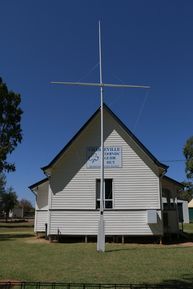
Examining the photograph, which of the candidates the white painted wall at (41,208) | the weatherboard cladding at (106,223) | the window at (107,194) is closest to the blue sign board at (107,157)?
the window at (107,194)

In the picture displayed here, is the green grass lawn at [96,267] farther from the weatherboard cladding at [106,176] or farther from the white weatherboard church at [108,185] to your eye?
the weatherboard cladding at [106,176]

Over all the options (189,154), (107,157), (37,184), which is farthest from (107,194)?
(189,154)

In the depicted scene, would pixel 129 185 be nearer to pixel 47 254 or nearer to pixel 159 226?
pixel 159 226

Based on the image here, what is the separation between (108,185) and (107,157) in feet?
5.21

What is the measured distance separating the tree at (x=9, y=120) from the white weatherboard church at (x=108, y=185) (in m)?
11.8

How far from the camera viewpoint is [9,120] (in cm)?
3278

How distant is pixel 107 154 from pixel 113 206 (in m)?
2.95

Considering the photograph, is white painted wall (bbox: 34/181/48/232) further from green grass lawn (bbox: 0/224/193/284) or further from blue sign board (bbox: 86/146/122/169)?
green grass lawn (bbox: 0/224/193/284)

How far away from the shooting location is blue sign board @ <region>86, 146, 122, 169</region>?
20203 mm

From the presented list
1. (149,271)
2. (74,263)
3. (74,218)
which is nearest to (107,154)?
(74,218)

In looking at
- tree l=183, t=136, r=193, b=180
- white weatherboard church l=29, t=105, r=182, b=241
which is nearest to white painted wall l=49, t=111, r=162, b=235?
white weatherboard church l=29, t=105, r=182, b=241

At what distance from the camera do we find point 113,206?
19.7 metres

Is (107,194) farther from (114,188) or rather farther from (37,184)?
(37,184)

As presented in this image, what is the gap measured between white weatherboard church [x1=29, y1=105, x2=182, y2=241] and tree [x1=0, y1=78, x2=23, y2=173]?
38.8ft
